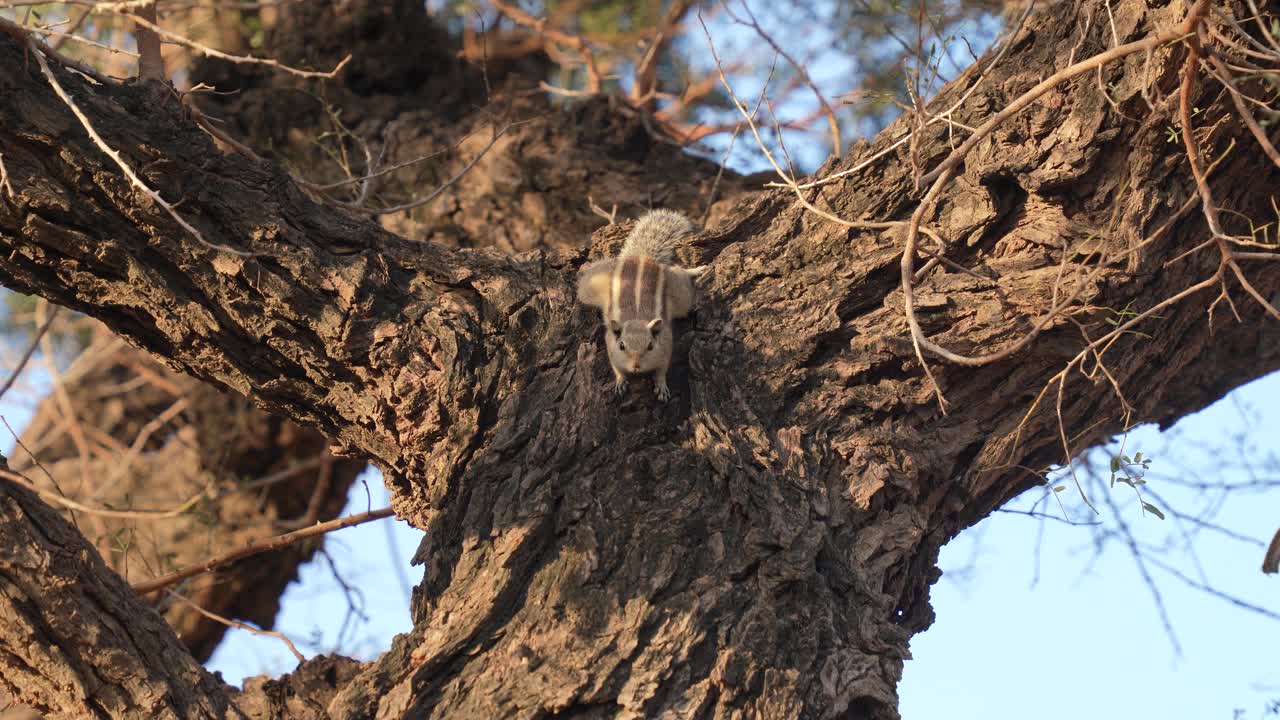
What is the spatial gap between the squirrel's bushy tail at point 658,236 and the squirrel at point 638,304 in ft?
0.15

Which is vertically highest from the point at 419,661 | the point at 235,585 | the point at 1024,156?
the point at 235,585

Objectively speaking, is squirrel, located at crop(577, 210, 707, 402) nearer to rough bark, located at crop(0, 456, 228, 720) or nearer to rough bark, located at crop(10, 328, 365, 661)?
rough bark, located at crop(0, 456, 228, 720)

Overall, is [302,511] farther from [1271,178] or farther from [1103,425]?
[1271,178]

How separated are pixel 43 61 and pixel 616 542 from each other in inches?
86.6

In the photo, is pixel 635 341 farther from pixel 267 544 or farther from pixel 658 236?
pixel 267 544

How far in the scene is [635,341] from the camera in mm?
3957

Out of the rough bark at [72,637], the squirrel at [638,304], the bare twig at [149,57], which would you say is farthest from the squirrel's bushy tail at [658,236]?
the rough bark at [72,637]

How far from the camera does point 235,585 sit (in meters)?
6.98

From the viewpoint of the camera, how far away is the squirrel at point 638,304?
12.9ft

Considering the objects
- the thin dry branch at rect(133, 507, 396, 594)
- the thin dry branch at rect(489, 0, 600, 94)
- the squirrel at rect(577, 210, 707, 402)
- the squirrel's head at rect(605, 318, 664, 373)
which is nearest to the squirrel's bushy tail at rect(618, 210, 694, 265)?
the squirrel at rect(577, 210, 707, 402)

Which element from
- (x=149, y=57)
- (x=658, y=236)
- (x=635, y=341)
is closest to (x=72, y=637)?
(x=635, y=341)

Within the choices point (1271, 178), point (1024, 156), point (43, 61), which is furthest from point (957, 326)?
point (43, 61)

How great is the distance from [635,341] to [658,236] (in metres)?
0.83

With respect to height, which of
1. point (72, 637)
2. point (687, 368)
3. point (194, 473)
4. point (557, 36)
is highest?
point (557, 36)
